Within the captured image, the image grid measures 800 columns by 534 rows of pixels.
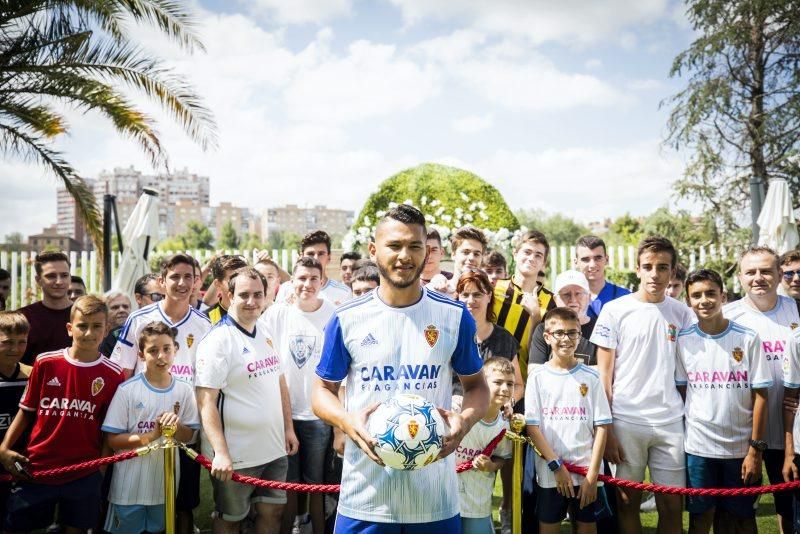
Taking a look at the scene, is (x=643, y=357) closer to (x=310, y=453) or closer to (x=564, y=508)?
(x=564, y=508)

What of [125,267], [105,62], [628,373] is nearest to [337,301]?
[628,373]

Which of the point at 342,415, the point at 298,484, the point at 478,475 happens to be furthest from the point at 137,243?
the point at 342,415

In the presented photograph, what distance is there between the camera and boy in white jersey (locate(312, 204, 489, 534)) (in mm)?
2664

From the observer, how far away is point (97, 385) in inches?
175

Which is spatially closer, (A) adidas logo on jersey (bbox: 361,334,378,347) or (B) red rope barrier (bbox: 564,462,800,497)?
(A) adidas logo on jersey (bbox: 361,334,378,347)

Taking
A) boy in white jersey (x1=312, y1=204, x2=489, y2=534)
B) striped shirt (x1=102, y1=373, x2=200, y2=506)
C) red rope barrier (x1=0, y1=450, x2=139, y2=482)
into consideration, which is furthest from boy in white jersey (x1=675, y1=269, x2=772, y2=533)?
red rope barrier (x1=0, y1=450, x2=139, y2=482)

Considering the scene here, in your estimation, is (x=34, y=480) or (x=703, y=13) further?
(x=703, y=13)

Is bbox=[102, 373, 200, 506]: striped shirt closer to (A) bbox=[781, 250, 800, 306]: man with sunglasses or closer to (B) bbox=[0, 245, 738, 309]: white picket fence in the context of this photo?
(A) bbox=[781, 250, 800, 306]: man with sunglasses

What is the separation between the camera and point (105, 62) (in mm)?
9453

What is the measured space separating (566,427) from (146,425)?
297 centimetres

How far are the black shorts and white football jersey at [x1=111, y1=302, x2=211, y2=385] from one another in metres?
0.60

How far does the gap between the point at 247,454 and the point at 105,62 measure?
7547mm

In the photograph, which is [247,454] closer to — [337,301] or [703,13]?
[337,301]

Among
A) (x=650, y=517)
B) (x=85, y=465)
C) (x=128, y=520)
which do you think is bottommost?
(x=650, y=517)
